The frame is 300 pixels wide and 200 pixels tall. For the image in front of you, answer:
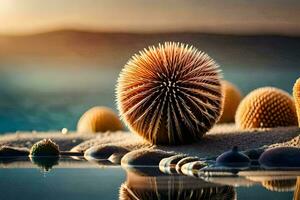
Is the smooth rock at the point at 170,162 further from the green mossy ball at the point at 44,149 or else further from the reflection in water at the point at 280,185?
the green mossy ball at the point at 44,149

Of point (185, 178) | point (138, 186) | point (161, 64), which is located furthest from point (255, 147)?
point (138, 186)

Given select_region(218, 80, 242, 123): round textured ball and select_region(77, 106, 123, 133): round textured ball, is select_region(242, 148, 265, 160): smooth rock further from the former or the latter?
select_region(77, 106, 123, 133): round textured ball

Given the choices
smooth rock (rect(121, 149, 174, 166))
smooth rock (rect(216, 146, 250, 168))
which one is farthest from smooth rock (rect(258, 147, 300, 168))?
smooth rock (rect(121, 149, 174, 166))

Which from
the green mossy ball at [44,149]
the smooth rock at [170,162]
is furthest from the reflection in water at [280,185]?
the green mossy ball at [44,149]

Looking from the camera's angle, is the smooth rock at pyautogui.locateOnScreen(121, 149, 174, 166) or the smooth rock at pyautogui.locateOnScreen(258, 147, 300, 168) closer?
the smooth rock at pyautogui.locateOnScreen(258, 147, 300, 168)

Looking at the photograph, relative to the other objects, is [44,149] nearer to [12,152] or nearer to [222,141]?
[12,152]
